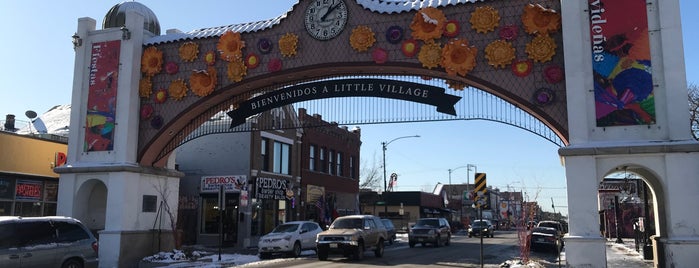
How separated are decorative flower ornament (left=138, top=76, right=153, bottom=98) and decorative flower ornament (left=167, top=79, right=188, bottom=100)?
894 mm

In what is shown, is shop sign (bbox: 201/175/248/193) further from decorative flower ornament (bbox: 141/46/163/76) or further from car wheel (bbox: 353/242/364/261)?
decorative flower ornament (bbox: 141/46/163/76)

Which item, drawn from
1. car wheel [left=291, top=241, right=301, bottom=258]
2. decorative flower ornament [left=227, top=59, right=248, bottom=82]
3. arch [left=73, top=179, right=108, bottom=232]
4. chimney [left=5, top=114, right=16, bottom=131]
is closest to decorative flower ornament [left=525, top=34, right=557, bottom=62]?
decorative flower ornament [left=227, top=59, right=248, bottom=82]

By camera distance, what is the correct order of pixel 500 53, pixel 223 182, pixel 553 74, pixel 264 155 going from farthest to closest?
pixel 264 155
pixel 223 182
pixel 500 53
pixel 553 74

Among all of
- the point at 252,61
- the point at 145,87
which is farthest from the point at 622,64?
the point at 145,87

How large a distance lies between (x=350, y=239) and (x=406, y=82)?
22.6ft

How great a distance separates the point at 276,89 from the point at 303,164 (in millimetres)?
19275

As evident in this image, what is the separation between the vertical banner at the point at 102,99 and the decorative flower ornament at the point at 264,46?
17.6 feet

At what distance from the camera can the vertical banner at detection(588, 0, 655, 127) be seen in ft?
47.5

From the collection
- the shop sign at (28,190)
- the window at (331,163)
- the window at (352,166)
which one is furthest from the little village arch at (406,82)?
the window at (352,166)

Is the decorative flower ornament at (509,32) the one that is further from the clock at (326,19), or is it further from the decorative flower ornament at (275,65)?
the decorative flower ornament at (275,65)

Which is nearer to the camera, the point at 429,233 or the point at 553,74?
the point at 553,74

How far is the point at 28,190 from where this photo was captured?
79.6ft

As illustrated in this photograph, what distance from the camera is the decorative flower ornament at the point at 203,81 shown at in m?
19.2

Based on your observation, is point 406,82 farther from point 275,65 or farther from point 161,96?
point 161,96
